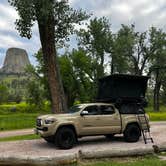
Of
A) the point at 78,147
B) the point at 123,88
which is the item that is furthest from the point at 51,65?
the point at 78,147

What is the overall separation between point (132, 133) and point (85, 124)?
9.20 feet

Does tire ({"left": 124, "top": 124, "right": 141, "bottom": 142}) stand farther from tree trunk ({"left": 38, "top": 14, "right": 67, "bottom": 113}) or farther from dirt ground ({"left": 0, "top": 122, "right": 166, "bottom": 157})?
tree trunk ({"left": 38, "top": 14, "right": 67, "bottom": 113})

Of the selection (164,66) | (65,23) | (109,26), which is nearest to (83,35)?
(109,26)

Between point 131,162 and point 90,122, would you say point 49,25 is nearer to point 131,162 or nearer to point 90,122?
point 90,122

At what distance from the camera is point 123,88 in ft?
52.7

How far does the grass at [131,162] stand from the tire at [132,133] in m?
3.20

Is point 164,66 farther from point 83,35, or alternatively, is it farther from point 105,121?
point 105,121

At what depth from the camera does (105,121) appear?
15047 millimetres

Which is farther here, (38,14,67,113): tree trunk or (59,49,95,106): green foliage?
(59,49,95,106): green foliage

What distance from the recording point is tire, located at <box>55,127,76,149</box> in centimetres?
1376

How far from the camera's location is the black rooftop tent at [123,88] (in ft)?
52.1

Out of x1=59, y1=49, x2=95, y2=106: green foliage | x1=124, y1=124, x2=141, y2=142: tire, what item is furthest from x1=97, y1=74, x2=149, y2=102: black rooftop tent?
x1=59, y1=49, x2=95, y2=106: green foliage

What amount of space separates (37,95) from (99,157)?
192 feet

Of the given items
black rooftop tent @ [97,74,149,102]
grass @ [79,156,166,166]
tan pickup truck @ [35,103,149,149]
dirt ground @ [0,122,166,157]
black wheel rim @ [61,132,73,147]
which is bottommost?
grass @ [79,156,166,166]
